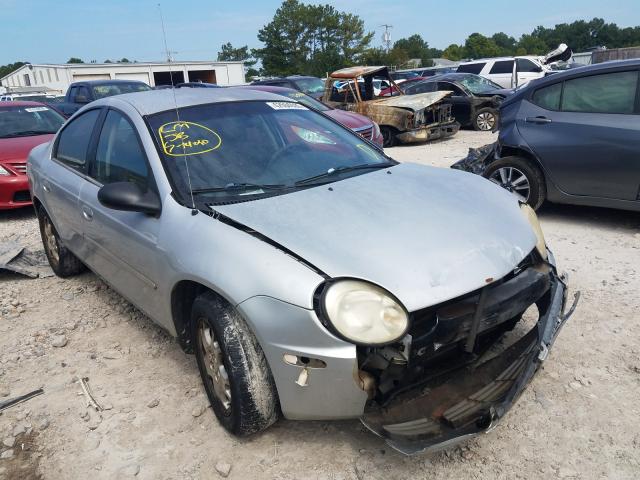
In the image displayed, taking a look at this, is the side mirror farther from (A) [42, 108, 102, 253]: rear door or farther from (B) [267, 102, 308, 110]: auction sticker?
(B) [267, 102, 308, 110]: auction sticker

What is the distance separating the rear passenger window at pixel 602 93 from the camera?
15.6 feet

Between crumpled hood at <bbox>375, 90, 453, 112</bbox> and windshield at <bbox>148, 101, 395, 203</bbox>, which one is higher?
windshield at <bbox>148, 101, 395, 203</bbox>

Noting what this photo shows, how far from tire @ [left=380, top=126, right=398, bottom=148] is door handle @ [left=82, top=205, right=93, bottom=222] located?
8.54 m

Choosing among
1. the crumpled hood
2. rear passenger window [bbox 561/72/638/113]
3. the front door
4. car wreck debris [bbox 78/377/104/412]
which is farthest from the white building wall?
car wreck debris [bbox 78/377/104/412]

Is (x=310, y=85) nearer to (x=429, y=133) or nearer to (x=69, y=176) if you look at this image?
(x=429, y=133)

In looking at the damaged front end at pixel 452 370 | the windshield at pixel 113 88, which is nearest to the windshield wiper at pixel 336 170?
the damaged front end at pixel 452 370

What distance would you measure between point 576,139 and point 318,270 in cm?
394

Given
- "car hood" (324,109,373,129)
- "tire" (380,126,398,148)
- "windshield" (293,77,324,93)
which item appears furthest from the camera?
"windshield" (293,77,324,93)

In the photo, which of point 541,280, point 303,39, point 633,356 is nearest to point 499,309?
point 541,280

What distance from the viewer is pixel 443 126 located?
11523mm

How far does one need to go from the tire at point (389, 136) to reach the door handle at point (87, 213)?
8.54 m

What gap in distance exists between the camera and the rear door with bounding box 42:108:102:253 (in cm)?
361

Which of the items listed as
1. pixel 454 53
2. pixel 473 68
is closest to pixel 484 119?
pixel 473 68

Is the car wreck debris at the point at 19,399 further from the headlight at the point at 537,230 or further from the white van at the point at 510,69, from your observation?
the white van at the point at 510,69
